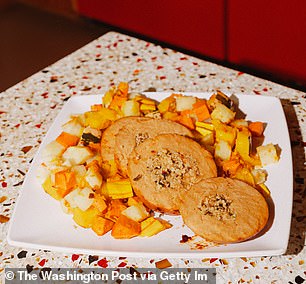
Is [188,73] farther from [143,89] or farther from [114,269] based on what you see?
[114,269]

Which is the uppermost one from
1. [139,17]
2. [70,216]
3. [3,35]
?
[70,216]

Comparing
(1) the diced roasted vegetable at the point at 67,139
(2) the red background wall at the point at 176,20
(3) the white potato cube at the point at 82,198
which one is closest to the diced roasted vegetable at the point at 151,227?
(3) the white potato cube at the point at 82,198

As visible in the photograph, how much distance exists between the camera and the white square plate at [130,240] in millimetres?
975

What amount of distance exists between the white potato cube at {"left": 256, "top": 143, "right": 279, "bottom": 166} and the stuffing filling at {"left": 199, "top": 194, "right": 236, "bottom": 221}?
0.21 meters

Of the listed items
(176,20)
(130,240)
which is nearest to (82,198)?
(130,240)

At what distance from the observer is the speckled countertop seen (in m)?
1.03

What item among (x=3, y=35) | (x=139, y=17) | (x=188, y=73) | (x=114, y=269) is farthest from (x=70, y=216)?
(x=3, y=35)

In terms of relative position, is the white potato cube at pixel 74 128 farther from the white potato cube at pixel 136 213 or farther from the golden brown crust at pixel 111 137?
the white potato cube at pixel 136 213

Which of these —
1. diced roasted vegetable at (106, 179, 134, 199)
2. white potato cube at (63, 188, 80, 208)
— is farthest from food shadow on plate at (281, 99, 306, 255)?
white potato cube at (63, 188, 80, 208)

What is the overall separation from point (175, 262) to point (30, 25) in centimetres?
323

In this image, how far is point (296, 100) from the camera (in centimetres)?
142

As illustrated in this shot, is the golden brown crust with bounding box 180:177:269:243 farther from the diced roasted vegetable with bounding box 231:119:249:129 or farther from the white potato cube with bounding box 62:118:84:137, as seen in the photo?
the white potato cube with bounding box 62:118:84:137

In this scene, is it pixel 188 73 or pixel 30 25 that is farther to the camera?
pixel 30 25

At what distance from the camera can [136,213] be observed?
1042 millimetres
